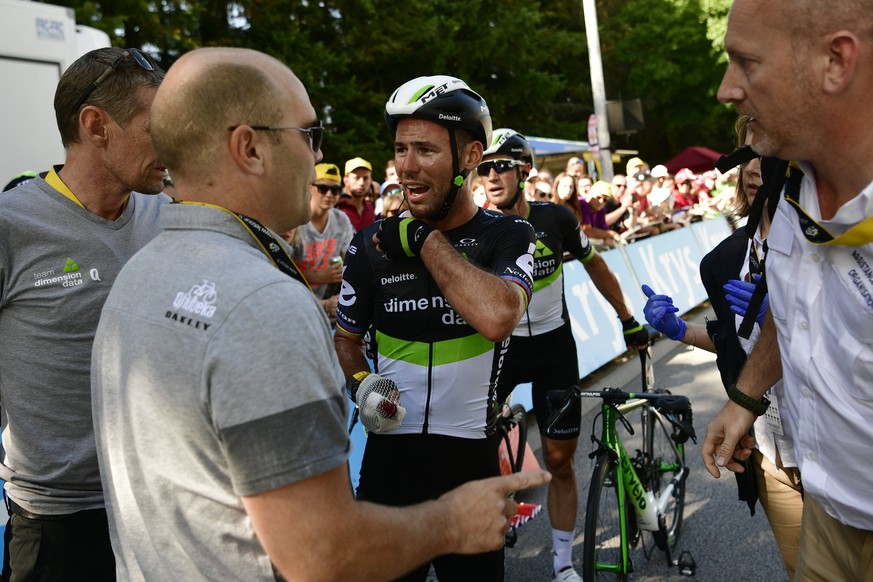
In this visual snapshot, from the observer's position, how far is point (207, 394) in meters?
1.52

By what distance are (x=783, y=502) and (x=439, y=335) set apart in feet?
4.91

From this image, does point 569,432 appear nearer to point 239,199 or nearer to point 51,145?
point 239,199

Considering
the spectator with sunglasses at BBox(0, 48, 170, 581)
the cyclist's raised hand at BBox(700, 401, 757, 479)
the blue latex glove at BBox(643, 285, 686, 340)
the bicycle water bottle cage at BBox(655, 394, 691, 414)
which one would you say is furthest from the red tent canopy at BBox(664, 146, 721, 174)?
the spectator with sunglasses at BBox(0, 48, 170, 581)

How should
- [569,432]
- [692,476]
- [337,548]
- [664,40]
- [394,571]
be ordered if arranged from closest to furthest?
[337,548] → [394,571] → [569,432] → [692,476] → [664,40]

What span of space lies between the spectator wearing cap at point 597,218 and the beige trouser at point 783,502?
7.17 meters

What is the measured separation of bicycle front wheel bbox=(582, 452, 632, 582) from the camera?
4.07m

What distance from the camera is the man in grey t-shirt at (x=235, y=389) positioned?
151 centimetres

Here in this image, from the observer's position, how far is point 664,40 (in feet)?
A: 108

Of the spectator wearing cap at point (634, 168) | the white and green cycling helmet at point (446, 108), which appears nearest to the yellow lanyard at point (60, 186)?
the white and green cycling helmet at point (446, 108)

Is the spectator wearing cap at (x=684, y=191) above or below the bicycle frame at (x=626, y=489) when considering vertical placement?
above

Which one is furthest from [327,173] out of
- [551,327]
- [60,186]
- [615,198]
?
[615,198]

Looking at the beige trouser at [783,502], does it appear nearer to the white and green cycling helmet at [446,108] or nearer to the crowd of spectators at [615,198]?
the white and green cycling helmet at [446,108]

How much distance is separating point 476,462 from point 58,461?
56.7 inches

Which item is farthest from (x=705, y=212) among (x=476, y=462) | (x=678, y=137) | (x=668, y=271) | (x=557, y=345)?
(x=678, y=137)
